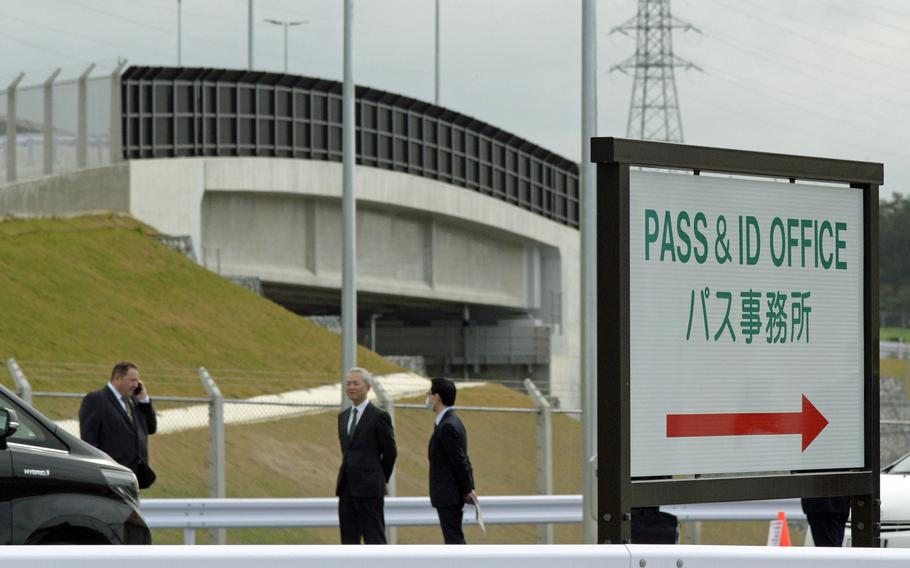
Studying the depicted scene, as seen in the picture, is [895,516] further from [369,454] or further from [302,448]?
[302,448]

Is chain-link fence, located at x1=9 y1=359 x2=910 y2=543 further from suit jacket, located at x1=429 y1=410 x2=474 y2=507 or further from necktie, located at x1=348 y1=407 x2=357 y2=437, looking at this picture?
suit jacket, located at x1=429 y1=410 x2=474 y2=507

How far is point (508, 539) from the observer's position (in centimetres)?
2027

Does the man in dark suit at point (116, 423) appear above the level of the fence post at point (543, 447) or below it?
above

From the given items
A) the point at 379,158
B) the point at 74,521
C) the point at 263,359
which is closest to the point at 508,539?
the point at 74,521

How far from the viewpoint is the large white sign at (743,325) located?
19.6 ft

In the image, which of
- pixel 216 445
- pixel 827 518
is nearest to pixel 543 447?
pixel 216 445

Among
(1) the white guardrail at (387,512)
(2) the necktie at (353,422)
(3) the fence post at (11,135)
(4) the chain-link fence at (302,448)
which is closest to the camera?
(2) the necktie at (353,422)

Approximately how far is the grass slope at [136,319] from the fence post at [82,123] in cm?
239

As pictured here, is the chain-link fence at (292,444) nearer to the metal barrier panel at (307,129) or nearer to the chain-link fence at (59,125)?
the chain-link fence at (59,125)

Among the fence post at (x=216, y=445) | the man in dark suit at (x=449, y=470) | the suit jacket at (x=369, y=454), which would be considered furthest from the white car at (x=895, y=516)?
the fence post at (x=216, y=445)

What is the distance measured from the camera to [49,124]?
46.0m

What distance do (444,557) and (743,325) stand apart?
2246 millimetres

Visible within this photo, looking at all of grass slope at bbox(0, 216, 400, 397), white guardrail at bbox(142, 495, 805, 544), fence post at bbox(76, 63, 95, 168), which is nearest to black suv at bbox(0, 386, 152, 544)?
white guardrail at bbox(142, 495, 805, 544)

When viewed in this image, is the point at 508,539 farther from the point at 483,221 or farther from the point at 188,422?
the point at 483,221
